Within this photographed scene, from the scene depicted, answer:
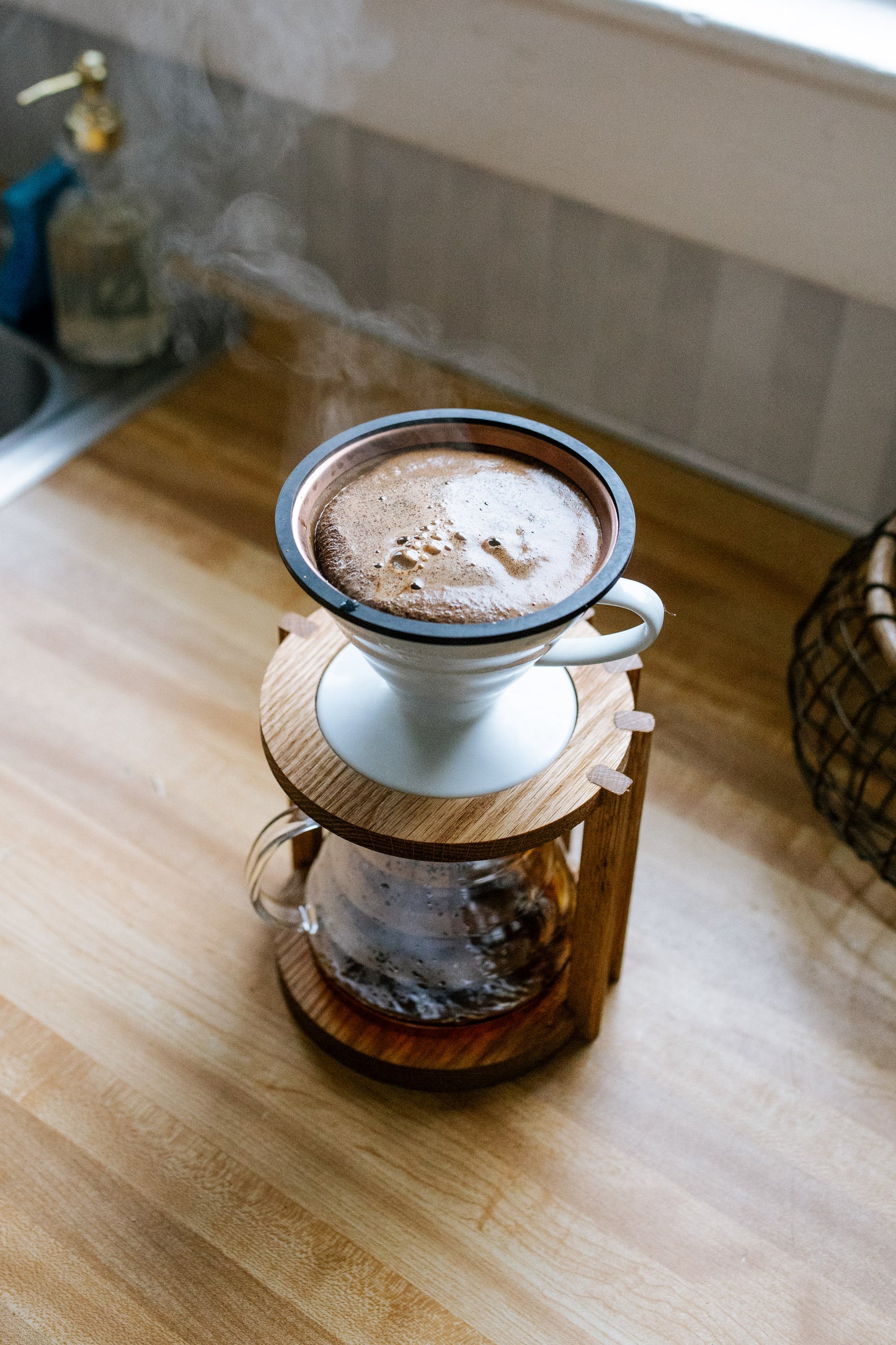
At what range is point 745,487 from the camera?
1.34 meters

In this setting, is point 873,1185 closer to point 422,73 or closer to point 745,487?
point 745,487

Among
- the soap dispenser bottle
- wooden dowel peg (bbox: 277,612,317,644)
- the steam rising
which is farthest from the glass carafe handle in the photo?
the soap dispenser bottle

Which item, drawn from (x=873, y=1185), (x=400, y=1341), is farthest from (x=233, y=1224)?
(x=873, y=1185)

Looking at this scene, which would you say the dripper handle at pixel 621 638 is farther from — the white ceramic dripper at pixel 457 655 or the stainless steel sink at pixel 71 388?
the stainless steel sink at pixel 71 388

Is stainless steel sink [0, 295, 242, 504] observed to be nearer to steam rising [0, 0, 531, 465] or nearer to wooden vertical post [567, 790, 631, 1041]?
steam rising [0, 0, 531, 465]

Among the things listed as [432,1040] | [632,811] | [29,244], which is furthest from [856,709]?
[29,244]

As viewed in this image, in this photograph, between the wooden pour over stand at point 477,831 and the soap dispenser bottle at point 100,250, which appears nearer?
the wooden pour over stand at point 477,831

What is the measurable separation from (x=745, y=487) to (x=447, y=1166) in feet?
2.71

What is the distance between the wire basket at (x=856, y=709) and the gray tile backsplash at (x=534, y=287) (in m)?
0.23

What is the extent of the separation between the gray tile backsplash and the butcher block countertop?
166mm

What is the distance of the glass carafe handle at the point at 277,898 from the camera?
31.6 inches

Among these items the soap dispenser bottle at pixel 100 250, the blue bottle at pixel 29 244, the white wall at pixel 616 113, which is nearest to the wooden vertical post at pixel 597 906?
the white wall at pixel 616 113

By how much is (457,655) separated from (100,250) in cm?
92

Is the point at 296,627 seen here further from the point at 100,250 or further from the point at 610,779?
the point at 100,250
